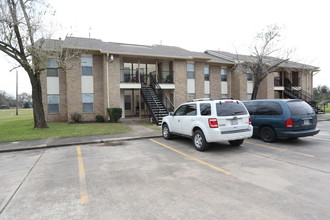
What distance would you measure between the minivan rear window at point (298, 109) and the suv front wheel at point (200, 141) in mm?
3608

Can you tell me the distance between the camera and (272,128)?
24.7ft

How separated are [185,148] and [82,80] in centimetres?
1219

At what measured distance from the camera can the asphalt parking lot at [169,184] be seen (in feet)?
9.45

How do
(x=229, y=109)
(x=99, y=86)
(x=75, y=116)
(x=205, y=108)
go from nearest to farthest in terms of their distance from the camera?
(x=229, y=109) → (x=205, y=108) → (x=75, y=116) → (x=99, y=86)

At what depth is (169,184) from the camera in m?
3.87

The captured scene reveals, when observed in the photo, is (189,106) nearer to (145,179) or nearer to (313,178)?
(145,179)

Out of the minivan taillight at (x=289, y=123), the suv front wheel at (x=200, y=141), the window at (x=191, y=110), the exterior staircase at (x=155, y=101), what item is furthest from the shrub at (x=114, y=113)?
the minivan taillight at (x=289, y=123)

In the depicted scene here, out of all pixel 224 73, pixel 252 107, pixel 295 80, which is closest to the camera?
pixel 252 107

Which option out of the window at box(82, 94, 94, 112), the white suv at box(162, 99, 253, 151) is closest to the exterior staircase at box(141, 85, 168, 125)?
the window at box(82, 94, 94, 112)

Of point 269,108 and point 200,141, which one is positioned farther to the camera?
point 269,108

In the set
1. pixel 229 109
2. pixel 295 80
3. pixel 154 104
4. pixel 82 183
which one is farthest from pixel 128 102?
pixel 295 80

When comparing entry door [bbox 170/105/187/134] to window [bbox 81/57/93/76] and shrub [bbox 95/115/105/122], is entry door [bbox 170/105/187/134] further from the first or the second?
window [bbox 81/57/93/76]

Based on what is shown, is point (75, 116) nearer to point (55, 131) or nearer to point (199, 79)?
point (55, 131)

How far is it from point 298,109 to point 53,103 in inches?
664
